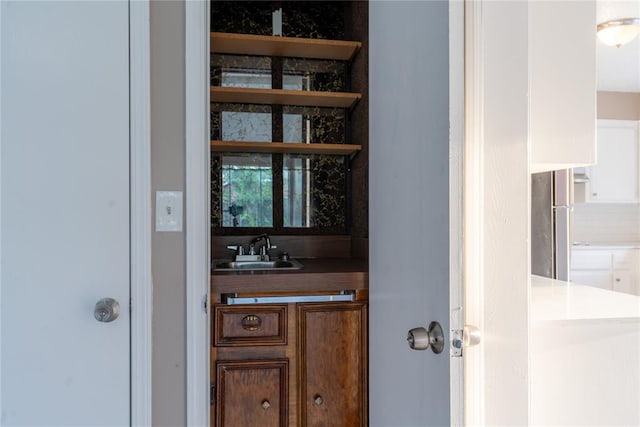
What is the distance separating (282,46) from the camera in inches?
86.4

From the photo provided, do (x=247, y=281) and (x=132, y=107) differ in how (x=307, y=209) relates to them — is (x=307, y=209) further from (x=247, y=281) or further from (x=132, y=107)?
(x=132, y=107)

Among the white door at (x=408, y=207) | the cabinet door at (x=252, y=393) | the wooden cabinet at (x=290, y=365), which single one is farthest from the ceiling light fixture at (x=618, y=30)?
the cabinet door at (x=252, y=393)

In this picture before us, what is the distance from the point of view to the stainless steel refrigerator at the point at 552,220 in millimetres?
1435

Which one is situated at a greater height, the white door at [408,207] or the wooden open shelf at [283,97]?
the wooden open shelf at [283,97]

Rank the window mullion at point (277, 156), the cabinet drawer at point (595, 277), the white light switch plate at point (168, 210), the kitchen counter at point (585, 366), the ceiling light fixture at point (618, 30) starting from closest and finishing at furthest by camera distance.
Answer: the kitchen counter at point (585, 366) → the white light switch plate at point (168, 210) → the ceiling light fixture at point (618, 30) → the window mullion at point (277, 156) → the cabinet drawer at point (595, 277)

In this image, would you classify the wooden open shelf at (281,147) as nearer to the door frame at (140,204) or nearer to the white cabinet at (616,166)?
the door frame at (140,204)

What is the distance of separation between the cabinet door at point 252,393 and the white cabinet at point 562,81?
1097 mm

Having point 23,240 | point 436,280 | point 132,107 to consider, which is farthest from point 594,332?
point 23,240

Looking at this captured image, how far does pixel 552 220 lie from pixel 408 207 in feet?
Answer: 2.55

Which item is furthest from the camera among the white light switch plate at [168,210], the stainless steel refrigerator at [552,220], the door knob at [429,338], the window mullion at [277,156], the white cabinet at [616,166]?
the white cabinet at [616,166]

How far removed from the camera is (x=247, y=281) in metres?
1.49

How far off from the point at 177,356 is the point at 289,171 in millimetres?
1367

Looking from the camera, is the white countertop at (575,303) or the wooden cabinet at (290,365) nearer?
the white countertop at (575,303)

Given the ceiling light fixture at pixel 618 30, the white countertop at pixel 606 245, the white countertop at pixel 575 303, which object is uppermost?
the ceiling light fixture at pixel 618 30
